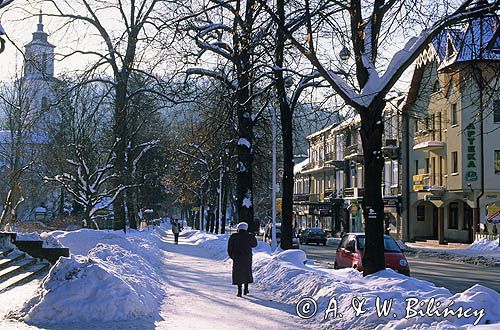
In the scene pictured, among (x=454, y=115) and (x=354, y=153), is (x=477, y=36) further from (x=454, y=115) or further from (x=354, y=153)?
(x=354, y=153)

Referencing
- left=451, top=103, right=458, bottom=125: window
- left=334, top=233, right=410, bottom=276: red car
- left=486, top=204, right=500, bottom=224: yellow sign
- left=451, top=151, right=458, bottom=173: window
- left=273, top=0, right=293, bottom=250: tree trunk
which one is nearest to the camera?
left=334, top=233, right=410, bottom=276: red car

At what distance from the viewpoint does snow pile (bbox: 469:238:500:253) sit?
38219mm

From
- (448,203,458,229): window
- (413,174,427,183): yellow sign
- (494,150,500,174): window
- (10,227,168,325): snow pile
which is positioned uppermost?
(494,150,500,174): window

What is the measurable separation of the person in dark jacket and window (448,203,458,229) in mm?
36303

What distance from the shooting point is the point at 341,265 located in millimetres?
21344

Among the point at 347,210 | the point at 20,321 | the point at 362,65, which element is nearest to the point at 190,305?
the point at 20,321

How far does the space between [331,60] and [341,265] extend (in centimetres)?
724

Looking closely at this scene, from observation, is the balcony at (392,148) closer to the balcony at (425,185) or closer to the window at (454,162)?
the balcony at (425,185)

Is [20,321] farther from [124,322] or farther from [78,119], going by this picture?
[78,119]

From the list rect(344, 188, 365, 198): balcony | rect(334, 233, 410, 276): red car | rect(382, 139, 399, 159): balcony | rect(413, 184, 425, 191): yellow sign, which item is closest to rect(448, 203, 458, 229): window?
rect(413, 184, 425, 191): yellow sign

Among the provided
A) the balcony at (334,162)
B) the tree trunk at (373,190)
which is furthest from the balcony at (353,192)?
the tree trunk at (373,190)

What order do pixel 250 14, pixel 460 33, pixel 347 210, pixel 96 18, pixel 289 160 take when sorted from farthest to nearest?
1. pixel 347 210
2. pixel 96 18
3. pixel 289 160
4. pixel 250 14
5. pixel 460 33

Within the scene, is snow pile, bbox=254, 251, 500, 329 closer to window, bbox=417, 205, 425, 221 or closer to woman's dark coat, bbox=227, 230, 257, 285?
woman's dark coat, bbox=227, 230, 257, 285

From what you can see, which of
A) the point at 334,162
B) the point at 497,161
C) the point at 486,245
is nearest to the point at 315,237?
the point at 497,161
